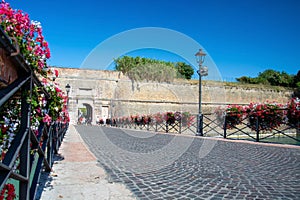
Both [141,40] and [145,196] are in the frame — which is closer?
[145,196]

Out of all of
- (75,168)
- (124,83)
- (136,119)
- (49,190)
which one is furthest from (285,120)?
(124,83)

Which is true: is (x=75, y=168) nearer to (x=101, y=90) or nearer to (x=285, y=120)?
(x=285, y=120)

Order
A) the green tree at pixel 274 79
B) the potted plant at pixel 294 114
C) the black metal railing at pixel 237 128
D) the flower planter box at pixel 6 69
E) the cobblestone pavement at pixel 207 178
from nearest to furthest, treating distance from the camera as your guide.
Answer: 1. the flower planter box at pixel 6 69
2. the cobblestone pavement at pixel 207 178
3. the potted plant at pixel 294 114
4. the black metal railing at pixel 237 128
5. the green tree at pixel 274 79

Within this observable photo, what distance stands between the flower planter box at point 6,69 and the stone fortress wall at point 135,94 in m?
32.3

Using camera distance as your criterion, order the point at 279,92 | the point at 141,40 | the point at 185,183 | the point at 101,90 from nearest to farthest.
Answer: the point at 185,183, the point at 141,40, the point at 101,90, the point at 279,92

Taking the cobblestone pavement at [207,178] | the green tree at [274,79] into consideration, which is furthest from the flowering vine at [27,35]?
the green tree at [274,79]

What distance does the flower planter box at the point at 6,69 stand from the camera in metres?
1.08

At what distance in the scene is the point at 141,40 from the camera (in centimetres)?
1741

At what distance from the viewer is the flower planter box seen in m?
1.08

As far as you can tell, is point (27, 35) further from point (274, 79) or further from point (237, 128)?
point (274, 79)

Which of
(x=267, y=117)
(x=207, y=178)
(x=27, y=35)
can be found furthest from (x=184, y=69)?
(x=27, y=35)

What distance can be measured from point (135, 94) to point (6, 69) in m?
33.5

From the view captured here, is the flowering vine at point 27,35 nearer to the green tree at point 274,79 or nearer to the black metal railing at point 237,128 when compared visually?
the black metal railing at point 237,128

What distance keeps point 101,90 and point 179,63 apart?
80.4ft
